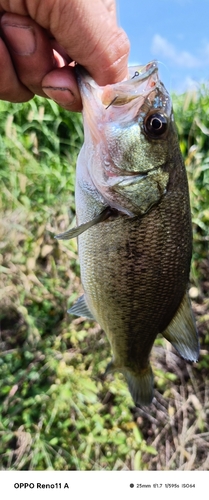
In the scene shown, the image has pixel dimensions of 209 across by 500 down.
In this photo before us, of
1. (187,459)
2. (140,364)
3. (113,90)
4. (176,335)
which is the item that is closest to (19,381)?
(187,459)

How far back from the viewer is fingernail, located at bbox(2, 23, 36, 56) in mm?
818

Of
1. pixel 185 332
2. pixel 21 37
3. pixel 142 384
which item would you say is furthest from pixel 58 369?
pixel 21 37

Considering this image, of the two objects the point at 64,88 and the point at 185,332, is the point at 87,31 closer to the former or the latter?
the point at 64,88

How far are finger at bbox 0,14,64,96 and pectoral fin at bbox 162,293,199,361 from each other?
51cm

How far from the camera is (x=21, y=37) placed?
83 centimetres

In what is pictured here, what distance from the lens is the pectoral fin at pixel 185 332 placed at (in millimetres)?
794

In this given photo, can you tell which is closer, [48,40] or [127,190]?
[127,190]

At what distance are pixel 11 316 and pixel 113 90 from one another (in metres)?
1.24

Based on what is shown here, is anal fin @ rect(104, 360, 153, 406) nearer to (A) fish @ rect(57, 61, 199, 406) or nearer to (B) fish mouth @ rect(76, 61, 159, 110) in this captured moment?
(A) fish @ rect(57, 61, 199, 406)

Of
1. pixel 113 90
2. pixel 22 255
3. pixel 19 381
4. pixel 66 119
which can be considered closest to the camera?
pixel 113 90

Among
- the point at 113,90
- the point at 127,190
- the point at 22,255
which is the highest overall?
the point at 113,90

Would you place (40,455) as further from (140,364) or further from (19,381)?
(140,364)

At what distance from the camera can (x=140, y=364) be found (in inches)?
34.5

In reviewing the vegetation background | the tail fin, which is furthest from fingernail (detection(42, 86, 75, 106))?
the vegetation background
